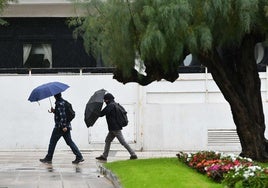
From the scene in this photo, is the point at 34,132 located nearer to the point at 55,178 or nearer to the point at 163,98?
the point at 163,98

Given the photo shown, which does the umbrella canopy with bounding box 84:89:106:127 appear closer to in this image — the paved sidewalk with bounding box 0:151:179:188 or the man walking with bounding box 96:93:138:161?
the man walking with bounding box 96:93:138:161

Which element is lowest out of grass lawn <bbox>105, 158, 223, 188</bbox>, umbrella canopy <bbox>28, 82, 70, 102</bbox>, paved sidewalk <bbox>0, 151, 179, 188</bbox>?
paved sidewalk <bbox>0, 151, 179, 188</bbox>

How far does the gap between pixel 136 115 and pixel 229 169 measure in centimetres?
969

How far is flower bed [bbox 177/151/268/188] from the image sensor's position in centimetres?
911

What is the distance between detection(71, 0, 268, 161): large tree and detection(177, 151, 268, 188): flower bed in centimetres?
131

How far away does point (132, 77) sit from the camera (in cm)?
1334

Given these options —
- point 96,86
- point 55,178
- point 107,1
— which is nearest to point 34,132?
point 96,86

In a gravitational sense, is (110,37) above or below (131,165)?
above

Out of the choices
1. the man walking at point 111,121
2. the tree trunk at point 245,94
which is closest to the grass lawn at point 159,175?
the tree trunk at point 245,94

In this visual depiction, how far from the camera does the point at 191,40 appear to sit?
460 inches

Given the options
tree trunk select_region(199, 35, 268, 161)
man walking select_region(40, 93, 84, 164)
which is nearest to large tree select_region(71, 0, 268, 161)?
tree trunk select_region(199, 35, 268, 161)

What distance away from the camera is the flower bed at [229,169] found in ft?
29.9

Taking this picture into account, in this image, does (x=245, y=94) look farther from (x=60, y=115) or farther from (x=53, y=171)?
(x=60, y=115)

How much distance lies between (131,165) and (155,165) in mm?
654
